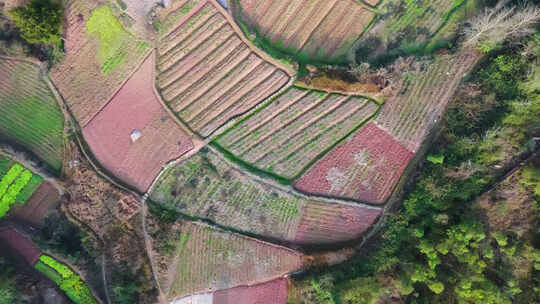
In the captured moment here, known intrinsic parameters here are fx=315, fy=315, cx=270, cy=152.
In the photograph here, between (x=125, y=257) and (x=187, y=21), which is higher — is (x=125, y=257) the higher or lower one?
the lower one

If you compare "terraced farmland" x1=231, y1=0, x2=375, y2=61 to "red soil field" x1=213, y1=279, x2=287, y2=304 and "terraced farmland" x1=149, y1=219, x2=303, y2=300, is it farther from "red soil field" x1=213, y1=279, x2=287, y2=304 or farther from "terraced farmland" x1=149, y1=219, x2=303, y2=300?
"red soil field" x1=213, y1=279, x2=287, y2=304

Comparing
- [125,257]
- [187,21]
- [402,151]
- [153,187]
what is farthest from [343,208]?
[187,21]

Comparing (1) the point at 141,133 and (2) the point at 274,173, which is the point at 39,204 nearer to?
(1) the point at 141,133

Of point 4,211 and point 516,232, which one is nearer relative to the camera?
point 516,232

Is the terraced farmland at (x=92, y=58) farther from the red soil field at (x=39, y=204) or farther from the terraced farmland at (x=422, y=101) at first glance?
the terraced farmland at (x=422, y=101)

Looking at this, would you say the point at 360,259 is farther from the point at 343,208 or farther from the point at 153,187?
the point at 153,187

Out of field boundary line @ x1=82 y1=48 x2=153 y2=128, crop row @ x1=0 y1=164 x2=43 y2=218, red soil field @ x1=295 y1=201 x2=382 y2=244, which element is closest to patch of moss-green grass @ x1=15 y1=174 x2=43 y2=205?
crop row @ x1=0 y1=164 x2=43 y2=218
